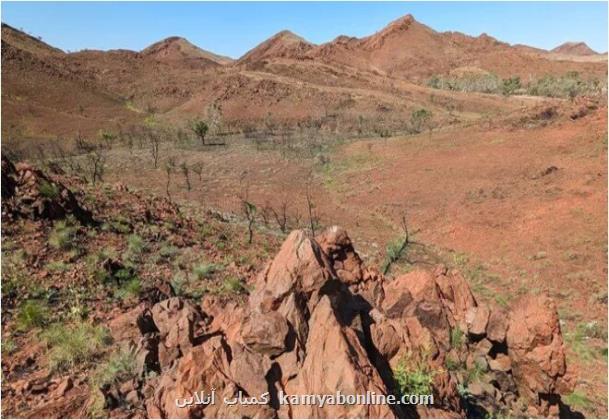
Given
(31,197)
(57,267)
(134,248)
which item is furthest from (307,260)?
(31,197)

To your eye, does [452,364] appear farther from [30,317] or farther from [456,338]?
[30,317]

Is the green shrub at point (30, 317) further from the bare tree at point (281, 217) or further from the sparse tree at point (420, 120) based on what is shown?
the sparse tree at point (420, 120)

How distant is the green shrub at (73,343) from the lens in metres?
6.67

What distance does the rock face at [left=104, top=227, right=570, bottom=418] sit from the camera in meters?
5.01

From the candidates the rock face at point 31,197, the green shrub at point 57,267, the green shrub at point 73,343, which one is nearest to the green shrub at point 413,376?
the green shrub at point 73,343

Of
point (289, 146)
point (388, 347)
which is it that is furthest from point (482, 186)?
point (388, 347)

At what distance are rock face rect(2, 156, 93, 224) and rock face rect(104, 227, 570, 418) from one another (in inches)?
193

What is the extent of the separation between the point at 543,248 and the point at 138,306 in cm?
1674

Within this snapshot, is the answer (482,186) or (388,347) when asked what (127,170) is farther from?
(388,347)

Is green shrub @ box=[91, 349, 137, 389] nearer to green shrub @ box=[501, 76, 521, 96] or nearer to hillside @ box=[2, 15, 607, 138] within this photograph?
hillside @ box=[2, 15, 607, 138]

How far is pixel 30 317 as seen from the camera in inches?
300

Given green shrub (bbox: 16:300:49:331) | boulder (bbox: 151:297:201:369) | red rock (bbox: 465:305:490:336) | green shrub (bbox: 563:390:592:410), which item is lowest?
green shrub (bbox: 563:390:592:410)

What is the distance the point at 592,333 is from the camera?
13.4m

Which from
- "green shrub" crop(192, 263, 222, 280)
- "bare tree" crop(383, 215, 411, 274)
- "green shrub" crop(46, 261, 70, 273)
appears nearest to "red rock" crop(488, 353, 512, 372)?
"green shrub" crop(192, 263, 222, 280)
